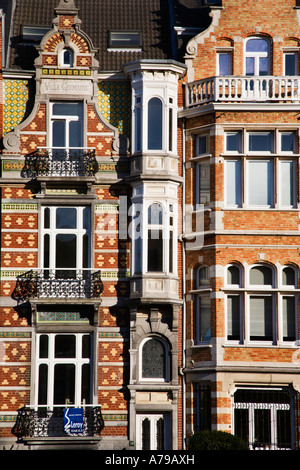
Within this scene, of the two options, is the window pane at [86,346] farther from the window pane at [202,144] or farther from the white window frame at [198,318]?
the window pane at [202,144]

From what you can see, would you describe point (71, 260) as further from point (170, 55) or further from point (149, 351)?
point (170, 55)

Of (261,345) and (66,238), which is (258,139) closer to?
(261,345)

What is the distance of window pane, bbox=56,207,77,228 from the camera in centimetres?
3359

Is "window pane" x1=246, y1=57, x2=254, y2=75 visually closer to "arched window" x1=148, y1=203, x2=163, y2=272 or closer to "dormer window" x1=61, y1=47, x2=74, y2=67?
"arched window" x1=148, y1=203, x2=163, y2=272

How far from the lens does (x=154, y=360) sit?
32875mm

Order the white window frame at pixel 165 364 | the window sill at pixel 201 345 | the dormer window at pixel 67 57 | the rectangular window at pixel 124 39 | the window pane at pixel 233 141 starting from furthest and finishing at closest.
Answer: the rectangular window at pixel 124 39 < the dormer window at pixel 67 57 < the window pane at pixel 233 141 < the white window frame at pixel 165 364 < the window sill at pixel 201 345

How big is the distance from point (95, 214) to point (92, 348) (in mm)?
4378

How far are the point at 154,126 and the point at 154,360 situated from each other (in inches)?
300

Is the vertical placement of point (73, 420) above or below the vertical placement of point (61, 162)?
below

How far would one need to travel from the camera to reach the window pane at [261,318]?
32.4m

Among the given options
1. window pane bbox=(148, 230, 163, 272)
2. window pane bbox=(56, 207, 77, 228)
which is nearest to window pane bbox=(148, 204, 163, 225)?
window pane bbox=(148, 230, 163, 272)

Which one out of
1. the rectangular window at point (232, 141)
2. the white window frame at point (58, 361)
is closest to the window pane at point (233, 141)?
the rectangular window at point (232, 141)

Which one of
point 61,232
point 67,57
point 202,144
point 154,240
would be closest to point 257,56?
point 202,144

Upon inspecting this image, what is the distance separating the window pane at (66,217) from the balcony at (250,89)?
18.1 ft
